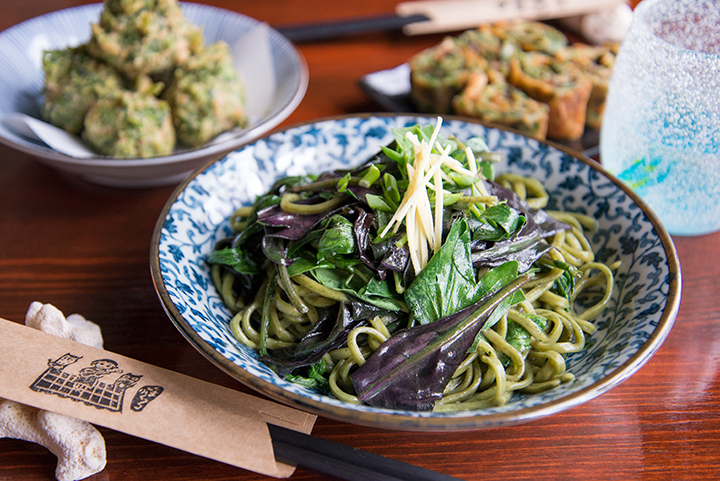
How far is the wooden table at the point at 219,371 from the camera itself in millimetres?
1451

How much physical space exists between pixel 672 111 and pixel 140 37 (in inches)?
90.4

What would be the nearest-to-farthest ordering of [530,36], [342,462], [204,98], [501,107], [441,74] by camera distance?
1. [342,462]
2. [204,98]
3. [501,107]
4. [441,74]
5. [530,36]

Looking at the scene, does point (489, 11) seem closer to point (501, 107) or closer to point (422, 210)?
point (501, 107)

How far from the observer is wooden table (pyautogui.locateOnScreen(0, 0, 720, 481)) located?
145cm

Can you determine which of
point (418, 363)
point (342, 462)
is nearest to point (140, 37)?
point (418, 363)

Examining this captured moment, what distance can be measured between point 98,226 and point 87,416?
1.24 metres

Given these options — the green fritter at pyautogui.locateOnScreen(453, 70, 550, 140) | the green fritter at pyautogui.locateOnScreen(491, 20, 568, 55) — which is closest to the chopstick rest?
the green fritter at pyautogui.locateOnScreen(491, 20, 568, 55)

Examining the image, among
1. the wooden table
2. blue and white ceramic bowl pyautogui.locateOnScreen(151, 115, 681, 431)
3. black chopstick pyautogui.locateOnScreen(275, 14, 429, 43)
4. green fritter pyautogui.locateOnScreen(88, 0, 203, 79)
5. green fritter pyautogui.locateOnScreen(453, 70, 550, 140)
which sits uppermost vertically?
green fritter pyautogui.locateOnScreen(88, 0, 203, 79)

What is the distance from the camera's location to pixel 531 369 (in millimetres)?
1604

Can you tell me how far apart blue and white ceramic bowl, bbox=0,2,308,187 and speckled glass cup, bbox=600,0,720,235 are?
1.47 metres

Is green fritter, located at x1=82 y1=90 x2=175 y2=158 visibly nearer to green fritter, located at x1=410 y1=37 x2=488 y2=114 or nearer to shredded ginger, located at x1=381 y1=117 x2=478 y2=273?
shredded ginger, located at x1=381 y1=117 x2=478 y2=273

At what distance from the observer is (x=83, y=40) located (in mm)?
3242

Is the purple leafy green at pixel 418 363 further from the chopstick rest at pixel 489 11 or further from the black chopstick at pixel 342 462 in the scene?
the chopstick rest at pixel 489 11

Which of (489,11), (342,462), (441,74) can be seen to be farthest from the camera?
(489,11)
